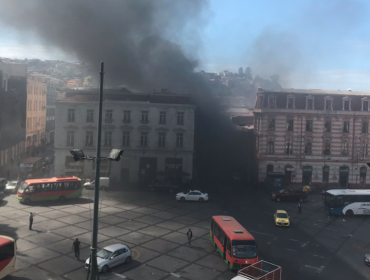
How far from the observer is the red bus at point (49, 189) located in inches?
1170

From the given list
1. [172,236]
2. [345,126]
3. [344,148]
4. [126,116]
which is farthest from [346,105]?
[172,236]

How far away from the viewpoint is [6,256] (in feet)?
49.2

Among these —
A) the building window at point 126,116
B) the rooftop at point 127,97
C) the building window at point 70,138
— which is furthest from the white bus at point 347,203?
the building window at point 70,138

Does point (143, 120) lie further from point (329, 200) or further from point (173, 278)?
point (173, 278)

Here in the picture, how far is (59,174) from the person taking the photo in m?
39.4

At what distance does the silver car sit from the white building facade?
71.1 ft

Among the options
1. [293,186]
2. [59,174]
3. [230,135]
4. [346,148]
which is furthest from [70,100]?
[346,148]

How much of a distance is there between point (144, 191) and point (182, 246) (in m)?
16.4

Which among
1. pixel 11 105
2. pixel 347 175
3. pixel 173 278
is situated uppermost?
pixel 11 105

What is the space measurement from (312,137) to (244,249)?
1082 inches

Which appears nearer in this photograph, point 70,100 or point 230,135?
point 70,100

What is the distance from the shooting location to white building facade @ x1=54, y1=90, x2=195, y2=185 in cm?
3934

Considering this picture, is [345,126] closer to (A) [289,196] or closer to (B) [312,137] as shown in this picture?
(B) [312,137]

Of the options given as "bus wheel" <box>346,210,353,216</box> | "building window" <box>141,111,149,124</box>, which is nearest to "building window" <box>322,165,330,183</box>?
"bus wheel" <box>346,210,353,216</box>
